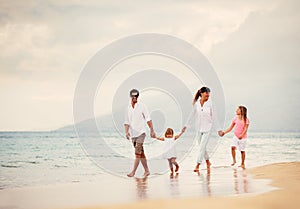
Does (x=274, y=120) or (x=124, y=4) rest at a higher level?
(x=124, y=4)

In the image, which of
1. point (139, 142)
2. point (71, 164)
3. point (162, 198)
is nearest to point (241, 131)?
point (139, 142)

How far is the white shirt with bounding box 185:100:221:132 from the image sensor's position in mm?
8359

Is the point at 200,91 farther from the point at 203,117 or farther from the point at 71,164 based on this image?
the point at 71,164

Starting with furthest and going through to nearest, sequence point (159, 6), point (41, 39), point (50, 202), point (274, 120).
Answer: point (274, 120)
point (41, 39)
point (159, 6)
point (50, 202)

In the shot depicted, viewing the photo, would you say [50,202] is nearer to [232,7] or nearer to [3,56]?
[232,7]

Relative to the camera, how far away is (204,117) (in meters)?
8.36

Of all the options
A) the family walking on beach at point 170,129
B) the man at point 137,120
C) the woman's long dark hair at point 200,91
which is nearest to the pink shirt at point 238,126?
the family walking on beach at point 170,129

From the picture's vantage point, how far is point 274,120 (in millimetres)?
34594

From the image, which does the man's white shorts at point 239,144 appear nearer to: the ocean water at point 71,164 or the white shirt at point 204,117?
the ocean water at point 71,164

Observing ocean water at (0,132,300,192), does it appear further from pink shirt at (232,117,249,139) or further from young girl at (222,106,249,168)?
pink shirt at (232,117,249,139)

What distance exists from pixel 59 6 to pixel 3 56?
5.33 m

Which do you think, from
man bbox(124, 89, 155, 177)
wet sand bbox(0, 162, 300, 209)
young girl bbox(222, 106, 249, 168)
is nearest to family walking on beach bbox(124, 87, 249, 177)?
man bbox(124, 89, 155, 177)

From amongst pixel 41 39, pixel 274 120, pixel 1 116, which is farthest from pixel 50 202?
pixel 274 120

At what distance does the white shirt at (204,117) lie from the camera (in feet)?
27.4
